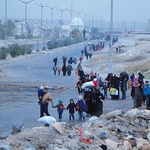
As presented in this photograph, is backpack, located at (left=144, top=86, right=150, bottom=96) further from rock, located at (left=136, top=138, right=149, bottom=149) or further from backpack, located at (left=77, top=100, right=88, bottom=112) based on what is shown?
rock, located at (left=136, top=138, right=149, bottom=149)

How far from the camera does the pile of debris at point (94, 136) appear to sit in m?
12.3

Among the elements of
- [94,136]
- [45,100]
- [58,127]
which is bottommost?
[94,136]

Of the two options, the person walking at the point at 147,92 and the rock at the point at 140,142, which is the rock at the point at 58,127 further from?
the person walking at the point at 147,92

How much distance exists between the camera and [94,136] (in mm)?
13914

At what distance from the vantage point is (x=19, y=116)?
19.6 m

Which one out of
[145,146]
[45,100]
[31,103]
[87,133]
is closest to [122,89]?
[31,103]

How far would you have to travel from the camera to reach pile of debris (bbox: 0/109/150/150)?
12.3 metres

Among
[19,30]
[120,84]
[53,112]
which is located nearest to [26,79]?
[120,84]

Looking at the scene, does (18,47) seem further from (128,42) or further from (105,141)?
(105,141)

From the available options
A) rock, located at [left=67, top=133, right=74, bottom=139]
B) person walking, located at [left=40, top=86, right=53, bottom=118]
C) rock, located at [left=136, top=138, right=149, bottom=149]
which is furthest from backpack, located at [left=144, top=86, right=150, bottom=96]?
rock, located at [left=67, top=133, right=74, bottom=139]

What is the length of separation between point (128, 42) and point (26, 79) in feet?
143

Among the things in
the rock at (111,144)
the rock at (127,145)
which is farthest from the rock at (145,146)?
the rock at (111,144)

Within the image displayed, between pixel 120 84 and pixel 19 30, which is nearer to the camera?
pixel 120 84

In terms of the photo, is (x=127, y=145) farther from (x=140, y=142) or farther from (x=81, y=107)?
(x=81, y=107)
